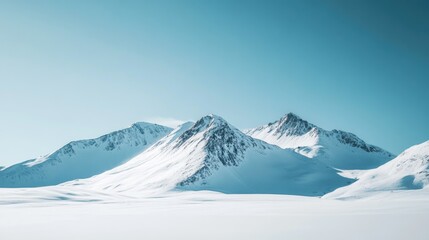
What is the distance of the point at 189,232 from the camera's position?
14367mm

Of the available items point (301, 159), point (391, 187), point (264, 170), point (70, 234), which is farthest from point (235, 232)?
point (301, 159)

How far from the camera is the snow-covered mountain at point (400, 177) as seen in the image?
91.9m

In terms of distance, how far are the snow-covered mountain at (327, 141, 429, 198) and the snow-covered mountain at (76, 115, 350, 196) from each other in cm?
2773

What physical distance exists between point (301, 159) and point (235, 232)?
17552cm

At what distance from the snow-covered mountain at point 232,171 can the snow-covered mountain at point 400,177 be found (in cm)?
2773

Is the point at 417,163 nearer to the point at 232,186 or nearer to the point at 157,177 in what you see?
the point at 232,186

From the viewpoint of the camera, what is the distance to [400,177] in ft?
326

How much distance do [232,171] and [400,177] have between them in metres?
76.8

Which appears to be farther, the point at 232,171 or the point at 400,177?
the point at 232,171

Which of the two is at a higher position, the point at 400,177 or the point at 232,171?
the point at 232,171

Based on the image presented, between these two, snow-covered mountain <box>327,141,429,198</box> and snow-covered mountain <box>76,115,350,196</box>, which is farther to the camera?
snow-covered mountain <box>76,115,350,196</box>

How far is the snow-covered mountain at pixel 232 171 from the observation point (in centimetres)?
13762

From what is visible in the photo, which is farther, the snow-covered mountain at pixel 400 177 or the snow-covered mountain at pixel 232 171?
the snow-covered mountain at pixel 232 171

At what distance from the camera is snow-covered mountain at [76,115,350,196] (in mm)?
137625
